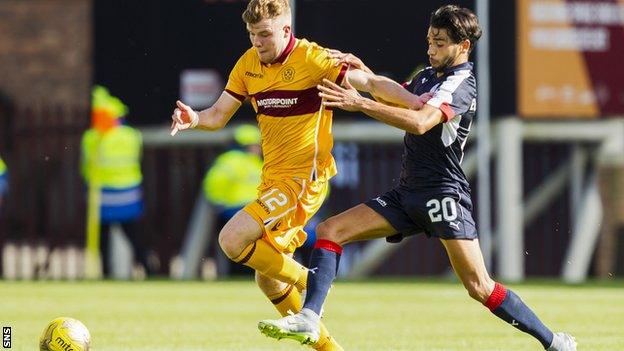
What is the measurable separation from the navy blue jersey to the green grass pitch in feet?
5.33

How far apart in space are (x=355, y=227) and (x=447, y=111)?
0.82m

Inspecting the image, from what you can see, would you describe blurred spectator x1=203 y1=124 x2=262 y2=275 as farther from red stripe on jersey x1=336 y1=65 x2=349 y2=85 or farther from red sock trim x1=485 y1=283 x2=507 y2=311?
red sock trim x1=485 y1=283 x2=507 y2=311

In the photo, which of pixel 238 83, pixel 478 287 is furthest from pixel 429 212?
pixel 238 83

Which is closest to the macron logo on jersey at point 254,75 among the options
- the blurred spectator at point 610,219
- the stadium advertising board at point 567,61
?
the stadium advertising board at point 567,61

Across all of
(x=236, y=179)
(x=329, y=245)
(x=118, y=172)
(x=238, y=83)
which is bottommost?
(x=118, y=172)

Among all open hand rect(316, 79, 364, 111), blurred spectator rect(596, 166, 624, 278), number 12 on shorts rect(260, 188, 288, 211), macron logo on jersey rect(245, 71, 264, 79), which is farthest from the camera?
blurred spectator rect(596, 166, 624, 278)

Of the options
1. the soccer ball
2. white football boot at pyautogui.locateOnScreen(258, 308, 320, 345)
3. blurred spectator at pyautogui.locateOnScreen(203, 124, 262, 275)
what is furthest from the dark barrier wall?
white football boot at pyautogui.locateOnScreen(258, 308, 320, 345)

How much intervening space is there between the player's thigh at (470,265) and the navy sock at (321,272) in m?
0.62

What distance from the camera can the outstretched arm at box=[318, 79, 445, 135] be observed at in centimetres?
854

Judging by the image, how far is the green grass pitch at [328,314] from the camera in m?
10.9

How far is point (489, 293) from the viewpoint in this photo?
9.11 m

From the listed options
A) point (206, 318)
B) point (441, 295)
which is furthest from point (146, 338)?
point (441, 295)

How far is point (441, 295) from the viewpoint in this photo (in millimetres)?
16594

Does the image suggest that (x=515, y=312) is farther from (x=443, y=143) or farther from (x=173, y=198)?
(x=173, y=198)
